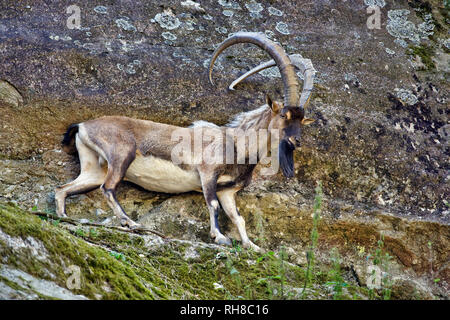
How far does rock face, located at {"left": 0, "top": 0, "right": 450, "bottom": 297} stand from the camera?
23.8ft

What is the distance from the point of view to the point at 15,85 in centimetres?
739

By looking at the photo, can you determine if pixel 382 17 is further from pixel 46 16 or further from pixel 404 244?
pixel 46 16

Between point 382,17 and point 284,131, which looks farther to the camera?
point 382,17

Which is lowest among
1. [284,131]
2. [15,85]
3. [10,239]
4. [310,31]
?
[10,239]

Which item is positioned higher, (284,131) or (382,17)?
(382,17)

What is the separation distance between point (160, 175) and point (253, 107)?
1.63 meters

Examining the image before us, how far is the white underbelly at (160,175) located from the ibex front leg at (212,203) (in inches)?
7.2

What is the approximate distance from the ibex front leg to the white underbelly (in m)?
0.18

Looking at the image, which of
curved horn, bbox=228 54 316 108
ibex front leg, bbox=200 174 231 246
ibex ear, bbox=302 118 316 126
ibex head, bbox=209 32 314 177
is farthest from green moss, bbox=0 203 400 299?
curved horn, bbox=228 54 316 108

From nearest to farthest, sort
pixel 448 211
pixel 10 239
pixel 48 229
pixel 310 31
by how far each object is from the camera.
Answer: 1. pixel 10 239
2. pixel 48 229
3. pixel 448 211
4. pixel 310 31

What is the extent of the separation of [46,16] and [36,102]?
142 cm

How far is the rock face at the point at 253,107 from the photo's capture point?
7.27 m

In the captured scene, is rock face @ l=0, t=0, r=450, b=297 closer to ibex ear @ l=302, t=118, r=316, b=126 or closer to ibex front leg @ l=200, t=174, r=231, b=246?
ibex front leg @ l=200, t=174, r=231, b=246

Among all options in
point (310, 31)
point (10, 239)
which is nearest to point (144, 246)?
point (10, 239)
